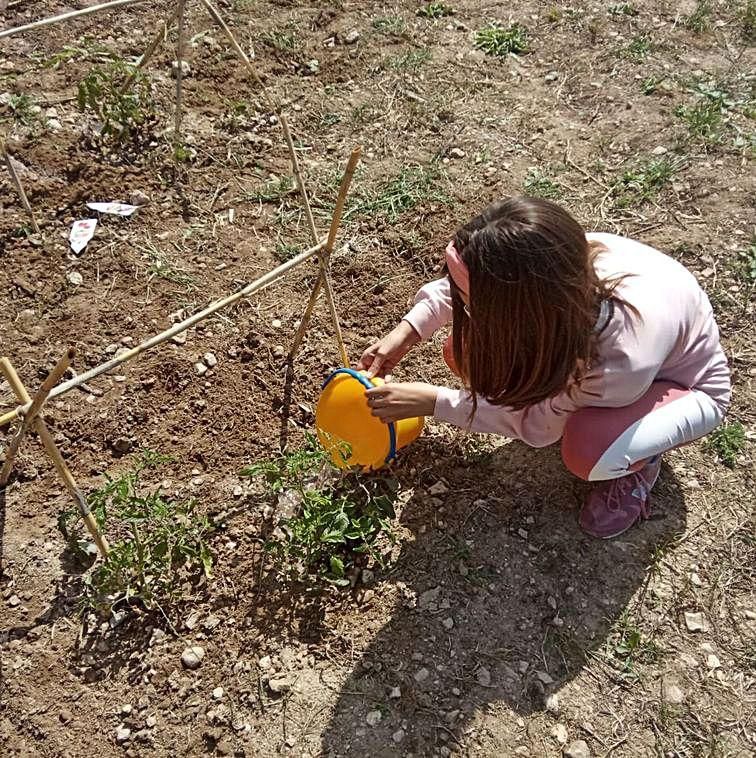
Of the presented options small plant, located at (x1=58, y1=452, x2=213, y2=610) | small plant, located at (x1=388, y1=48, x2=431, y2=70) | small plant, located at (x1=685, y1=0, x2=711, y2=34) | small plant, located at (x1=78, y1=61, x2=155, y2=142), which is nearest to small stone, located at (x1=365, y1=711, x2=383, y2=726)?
small plant, located at (x1=58, y1=452, x2=213, y2=610)

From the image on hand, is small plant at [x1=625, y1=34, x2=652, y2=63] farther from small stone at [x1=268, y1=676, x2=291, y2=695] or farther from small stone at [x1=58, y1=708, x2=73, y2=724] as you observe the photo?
small stone at [x1=58, y1=708, x2=73, y2=724]

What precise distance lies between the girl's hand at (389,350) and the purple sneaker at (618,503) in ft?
2.48

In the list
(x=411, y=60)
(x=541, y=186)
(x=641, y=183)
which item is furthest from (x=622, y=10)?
(x=541, y=186)

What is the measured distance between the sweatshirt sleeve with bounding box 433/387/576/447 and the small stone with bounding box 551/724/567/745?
0.77 m

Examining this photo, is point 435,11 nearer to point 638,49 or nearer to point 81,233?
point 638,49

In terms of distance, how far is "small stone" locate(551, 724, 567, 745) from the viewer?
74.8 inches

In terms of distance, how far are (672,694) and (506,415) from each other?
882 millimetres

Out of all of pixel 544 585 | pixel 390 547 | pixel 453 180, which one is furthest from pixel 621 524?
pixel 453 180

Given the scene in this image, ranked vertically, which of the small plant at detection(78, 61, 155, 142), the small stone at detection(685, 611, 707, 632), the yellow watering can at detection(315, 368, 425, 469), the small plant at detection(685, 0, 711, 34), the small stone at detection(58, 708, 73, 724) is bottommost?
the small stone at detection(58, 708, 73, 724)

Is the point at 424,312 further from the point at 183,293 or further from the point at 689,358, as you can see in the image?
the point at 183,293

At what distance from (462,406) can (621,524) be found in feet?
2.13

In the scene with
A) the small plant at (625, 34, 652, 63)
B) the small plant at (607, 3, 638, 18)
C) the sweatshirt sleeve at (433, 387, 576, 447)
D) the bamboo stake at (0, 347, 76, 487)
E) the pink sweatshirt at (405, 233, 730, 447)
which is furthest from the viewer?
the small plant at (607, 3, 638, 18)

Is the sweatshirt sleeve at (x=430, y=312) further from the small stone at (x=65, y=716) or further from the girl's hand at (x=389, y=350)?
the small stone at (x=65, y=716)

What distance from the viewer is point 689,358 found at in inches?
80.6
